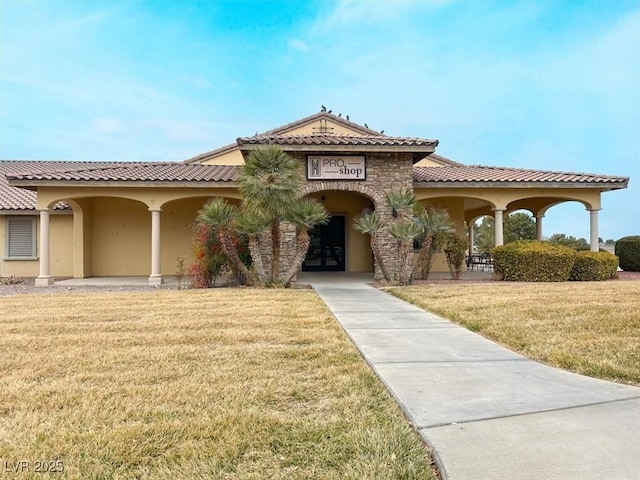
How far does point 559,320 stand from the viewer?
6.90 meters

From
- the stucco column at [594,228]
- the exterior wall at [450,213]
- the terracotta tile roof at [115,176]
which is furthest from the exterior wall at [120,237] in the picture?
the stucco column at [594,228]

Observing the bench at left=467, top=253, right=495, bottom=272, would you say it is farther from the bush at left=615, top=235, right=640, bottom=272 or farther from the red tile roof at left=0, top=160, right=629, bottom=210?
the bush at left=615, top=235, right=640, bottom=272

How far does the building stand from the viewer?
13.7 metres

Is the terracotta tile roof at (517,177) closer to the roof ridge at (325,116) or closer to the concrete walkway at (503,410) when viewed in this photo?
the roof ridge at (325,116)

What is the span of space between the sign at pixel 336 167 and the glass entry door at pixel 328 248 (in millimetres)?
4580

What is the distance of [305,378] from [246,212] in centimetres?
822

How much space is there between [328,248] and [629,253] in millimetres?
13550

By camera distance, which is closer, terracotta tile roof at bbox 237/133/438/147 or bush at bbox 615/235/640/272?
terracotta tile roof at bbox 237/133/438/147

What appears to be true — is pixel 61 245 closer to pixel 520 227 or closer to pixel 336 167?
pixel 336 167

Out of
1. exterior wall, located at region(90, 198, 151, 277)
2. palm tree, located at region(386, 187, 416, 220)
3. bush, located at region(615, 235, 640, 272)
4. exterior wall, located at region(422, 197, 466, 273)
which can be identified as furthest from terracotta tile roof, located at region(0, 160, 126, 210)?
bush, located at region(615, 235, 640, 272)

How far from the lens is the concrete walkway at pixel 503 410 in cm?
263

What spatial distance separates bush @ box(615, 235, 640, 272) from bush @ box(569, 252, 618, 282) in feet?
19.3

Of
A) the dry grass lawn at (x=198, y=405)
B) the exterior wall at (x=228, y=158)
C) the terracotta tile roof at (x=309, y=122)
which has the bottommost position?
the dry grass lawn at (x=198, y=405)

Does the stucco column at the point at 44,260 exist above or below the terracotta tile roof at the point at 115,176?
below
